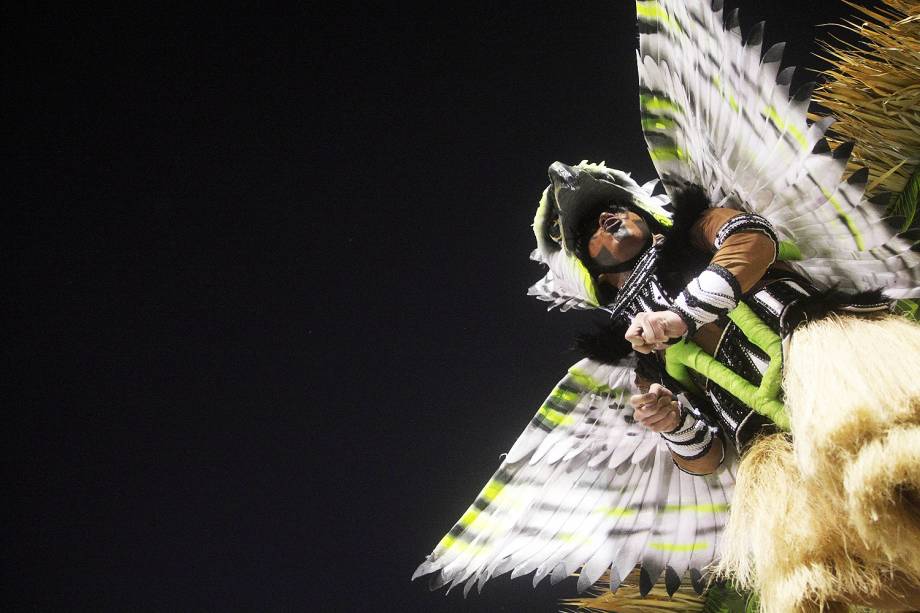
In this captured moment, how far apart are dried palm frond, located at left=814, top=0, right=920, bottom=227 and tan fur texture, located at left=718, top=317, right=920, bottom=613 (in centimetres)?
24

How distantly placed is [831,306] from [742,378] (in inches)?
5.1

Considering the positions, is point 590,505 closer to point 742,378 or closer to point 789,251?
point 742,378

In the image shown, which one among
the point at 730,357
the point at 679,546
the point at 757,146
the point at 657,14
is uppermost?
the point at 657,14

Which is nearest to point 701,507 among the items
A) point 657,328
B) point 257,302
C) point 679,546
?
point 679,546

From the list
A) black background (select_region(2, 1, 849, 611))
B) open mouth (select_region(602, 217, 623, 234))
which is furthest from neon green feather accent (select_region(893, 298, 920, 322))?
black background (select_region(2, 1, 849, 611))

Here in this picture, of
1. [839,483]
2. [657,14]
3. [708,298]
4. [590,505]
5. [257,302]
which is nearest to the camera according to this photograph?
[839,483]

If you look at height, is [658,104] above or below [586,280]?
above

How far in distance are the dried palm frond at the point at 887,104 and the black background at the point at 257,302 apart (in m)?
0.54

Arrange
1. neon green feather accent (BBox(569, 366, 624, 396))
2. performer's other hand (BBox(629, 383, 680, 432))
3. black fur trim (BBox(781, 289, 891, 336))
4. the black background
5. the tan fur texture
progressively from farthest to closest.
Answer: the black background < neon green feather accent (BBox(569, 366, 624, 396)) < performer's other hand (BBox(629, 383, 680, 432)) < black fur trim (BBox(781, 289, 891, 336)) < the tan fur texture

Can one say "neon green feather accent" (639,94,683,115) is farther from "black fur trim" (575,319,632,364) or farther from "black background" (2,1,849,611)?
"black background" (2,1,849,611)

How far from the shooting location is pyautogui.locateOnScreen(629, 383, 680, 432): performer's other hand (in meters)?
1.00

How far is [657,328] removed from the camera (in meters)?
0.89

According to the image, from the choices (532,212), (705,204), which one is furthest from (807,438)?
(532,212)

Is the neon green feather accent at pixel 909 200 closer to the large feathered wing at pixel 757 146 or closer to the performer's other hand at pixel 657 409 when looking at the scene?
the large feathered wing at pixel 757 146
